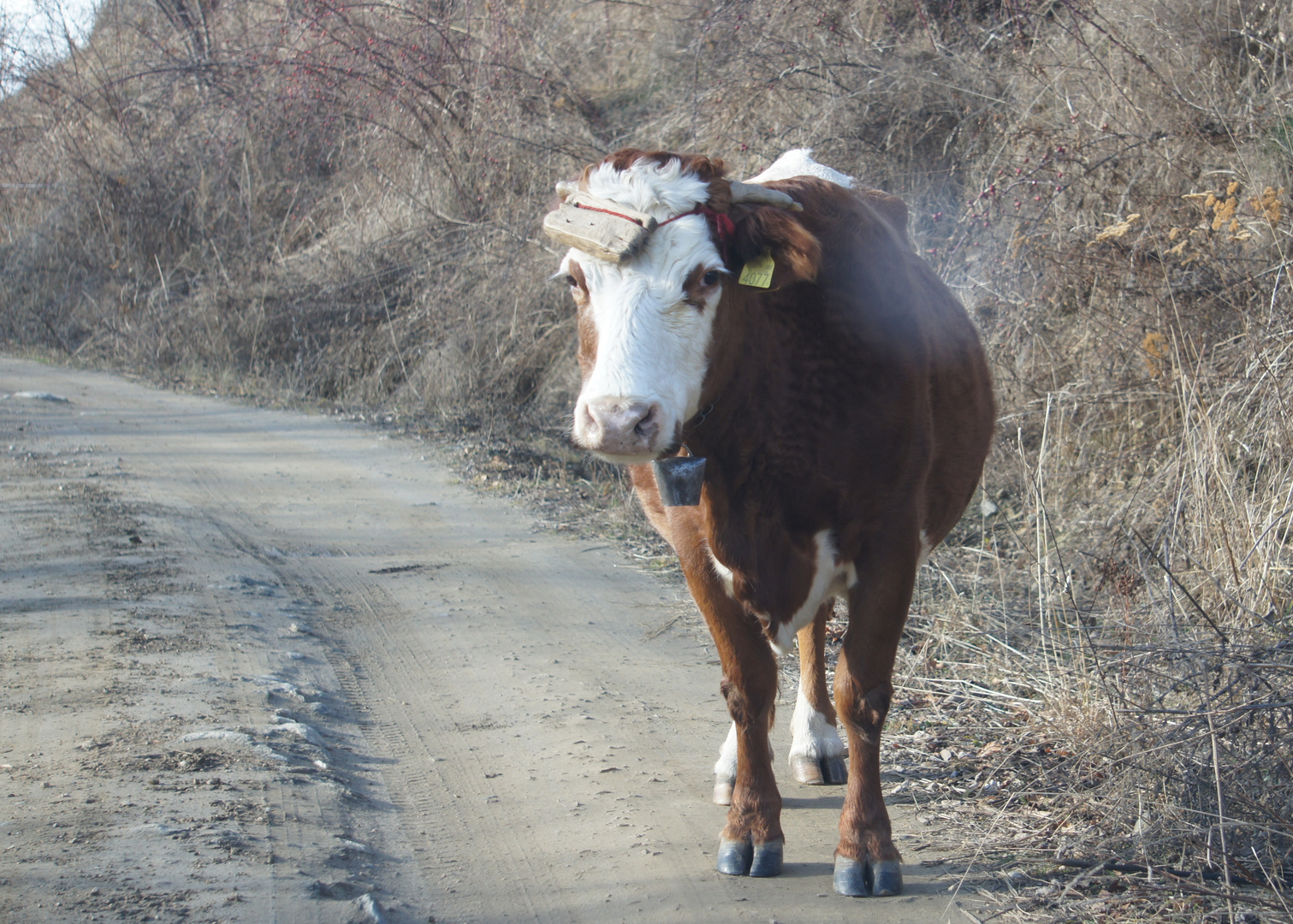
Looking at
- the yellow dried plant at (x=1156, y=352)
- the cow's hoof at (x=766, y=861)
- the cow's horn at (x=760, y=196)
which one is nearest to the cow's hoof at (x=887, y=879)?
the cow's hoof at (x=766, y=861)

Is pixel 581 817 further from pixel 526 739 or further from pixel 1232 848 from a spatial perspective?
pixel 1232 848

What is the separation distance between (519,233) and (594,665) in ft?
26.3

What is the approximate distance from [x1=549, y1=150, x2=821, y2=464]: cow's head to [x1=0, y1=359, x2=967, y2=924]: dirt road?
1277 mm

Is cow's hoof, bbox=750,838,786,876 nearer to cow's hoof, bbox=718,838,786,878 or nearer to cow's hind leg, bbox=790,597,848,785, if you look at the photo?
cow's hoof, bbox=718,838,786,878

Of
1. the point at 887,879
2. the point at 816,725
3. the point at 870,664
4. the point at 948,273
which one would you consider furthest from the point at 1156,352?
the point at 887,879

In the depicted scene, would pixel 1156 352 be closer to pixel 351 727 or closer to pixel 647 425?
pixel 647 425

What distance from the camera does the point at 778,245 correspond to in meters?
2.96

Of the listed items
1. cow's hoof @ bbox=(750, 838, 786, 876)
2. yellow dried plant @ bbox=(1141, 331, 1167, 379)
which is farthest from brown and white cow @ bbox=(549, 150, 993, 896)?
yellow dried plant @ bbox=(1141, 331, 1167, 379)

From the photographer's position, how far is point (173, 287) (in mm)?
14672

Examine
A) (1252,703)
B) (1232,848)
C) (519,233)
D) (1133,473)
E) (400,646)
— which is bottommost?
(400,646)

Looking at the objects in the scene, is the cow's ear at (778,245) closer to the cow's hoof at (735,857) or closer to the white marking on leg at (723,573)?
the white marking on leg at (723,573)

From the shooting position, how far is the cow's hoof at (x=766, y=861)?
308 cm

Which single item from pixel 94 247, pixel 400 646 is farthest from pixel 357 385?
pixel 400 646

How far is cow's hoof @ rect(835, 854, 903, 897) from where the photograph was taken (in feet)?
9.63
